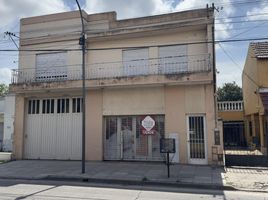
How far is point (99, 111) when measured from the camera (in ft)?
55.7

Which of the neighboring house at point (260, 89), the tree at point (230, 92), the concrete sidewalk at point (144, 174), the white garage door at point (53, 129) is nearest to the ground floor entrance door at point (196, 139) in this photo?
the concrete sidewalk at point (144, 174)

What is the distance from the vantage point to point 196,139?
1530cm

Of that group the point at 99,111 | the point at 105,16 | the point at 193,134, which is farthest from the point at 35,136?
the point at 193,134

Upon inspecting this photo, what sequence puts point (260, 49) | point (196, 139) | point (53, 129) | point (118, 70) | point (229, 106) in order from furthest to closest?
point (229, 106)
point (53, 129)
point (260, 49)
point (118, 70)
point (196, 139)

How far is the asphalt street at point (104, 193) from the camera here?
29.8 feet

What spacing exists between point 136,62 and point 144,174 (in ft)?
21.5

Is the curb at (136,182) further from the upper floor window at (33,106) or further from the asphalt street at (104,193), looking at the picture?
the upper floor window at (33,106)

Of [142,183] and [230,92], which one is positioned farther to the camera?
[230,92]

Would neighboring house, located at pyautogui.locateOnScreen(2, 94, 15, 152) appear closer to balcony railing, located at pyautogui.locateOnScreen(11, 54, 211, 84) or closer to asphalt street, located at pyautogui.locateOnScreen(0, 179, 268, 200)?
balcony railing, located at pyautogui.locateOnScreen(11, 54, 211, 84)

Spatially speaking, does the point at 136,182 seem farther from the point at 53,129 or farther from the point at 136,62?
the point at 53,129

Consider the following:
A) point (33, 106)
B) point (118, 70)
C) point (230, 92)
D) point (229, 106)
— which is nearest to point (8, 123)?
point (33, 106)

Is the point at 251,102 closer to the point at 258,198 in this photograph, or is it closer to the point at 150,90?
the point at 150,90

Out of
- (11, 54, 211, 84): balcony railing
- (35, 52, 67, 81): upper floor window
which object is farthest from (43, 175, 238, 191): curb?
(35, 52, 67, 81): upper floor window

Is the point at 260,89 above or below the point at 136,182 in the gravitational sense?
above
